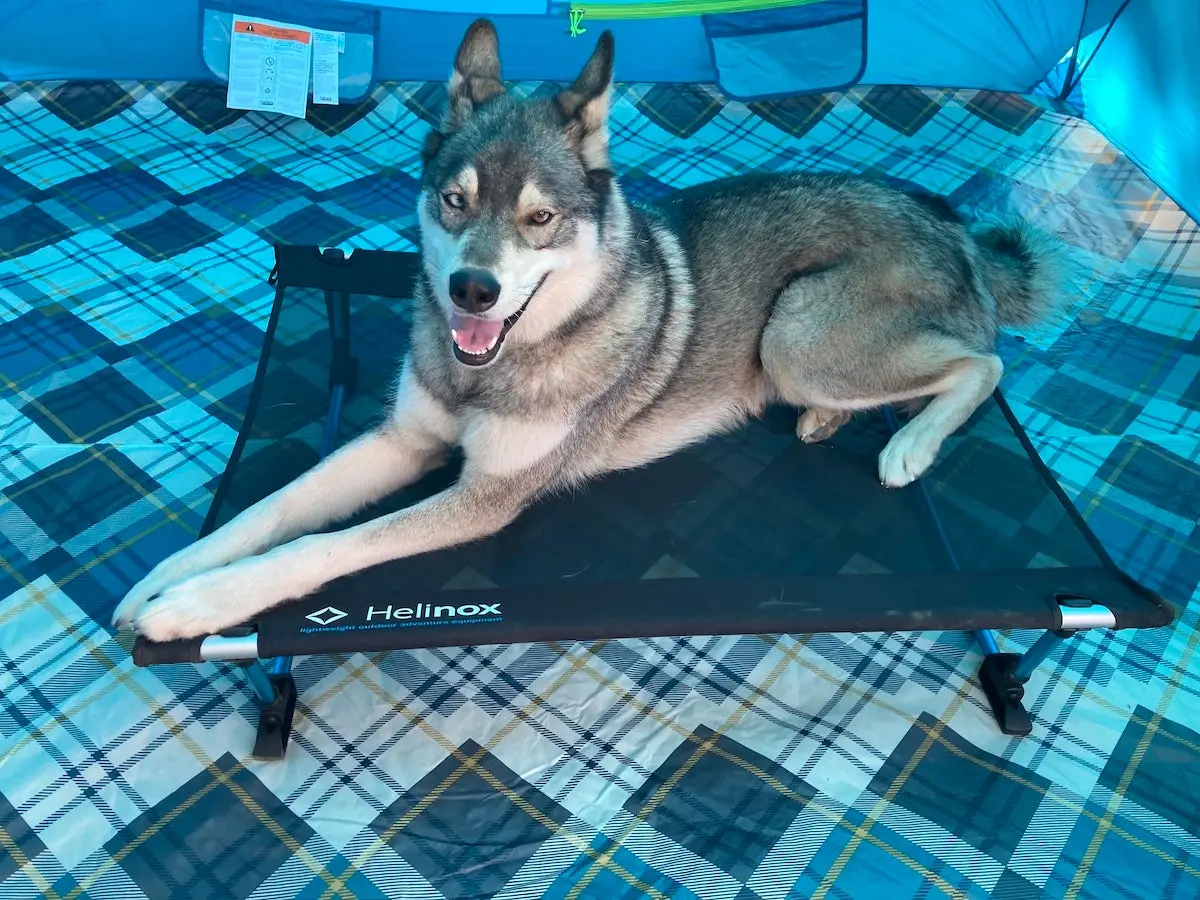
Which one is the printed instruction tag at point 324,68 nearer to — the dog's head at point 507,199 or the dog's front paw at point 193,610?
the dog's head at point 507,199

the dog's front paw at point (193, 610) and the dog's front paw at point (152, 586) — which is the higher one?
the dog's front paw at point (193, 610)

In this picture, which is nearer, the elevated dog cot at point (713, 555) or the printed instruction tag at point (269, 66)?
the elevated dog cot at point (713, 555)

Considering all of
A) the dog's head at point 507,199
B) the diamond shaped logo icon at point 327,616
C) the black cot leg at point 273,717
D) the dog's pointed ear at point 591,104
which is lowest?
the black cot leg at point 273,717

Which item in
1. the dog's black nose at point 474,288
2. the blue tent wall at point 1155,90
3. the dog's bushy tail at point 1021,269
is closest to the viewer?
the dog's black nose at point 474,288

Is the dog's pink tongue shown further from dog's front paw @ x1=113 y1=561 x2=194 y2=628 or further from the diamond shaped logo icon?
dog's front paw @ x1=113 y1=561 x2=194 y2=628

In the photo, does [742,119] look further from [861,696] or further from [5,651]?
[5,651]

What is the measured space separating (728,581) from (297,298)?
1.56 meters

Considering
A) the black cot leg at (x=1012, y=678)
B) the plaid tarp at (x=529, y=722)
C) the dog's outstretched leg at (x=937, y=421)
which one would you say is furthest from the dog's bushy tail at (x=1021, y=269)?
the black cot leg at (x=1012, y=678)

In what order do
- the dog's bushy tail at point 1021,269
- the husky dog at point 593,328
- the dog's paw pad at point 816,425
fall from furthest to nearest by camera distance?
the dog's bushy tail at point 1021,269 → the dog's paw pad at point 816,425 → the husky dog at point 593,328

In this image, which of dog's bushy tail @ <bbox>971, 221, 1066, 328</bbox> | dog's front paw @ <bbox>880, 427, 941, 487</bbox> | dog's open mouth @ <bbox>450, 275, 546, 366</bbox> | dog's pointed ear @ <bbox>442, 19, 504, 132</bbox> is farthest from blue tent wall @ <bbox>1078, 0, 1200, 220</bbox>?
dog's open mouth @ <bbox>450, 275, 546, 366</bbox>

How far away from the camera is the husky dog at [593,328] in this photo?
1.69 metres

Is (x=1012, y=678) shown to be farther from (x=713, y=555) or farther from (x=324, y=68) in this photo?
(x=324, y=68)

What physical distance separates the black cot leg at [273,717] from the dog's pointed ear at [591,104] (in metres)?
1.27

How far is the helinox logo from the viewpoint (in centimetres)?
168
